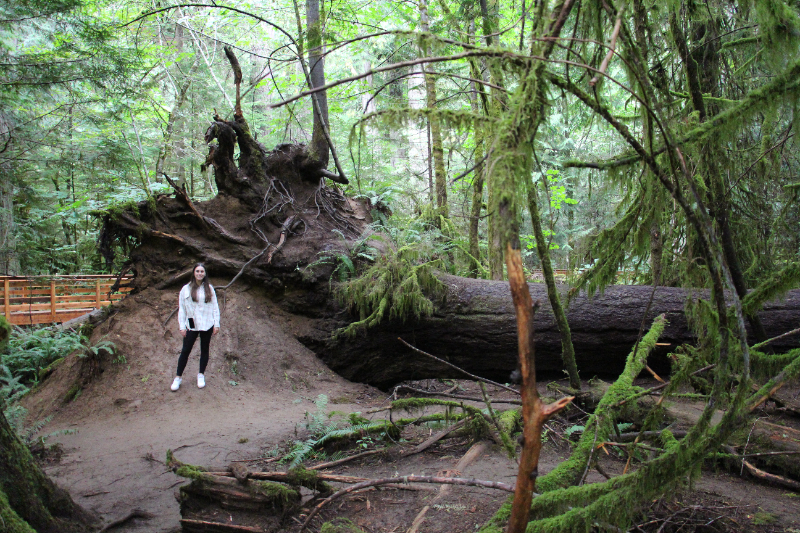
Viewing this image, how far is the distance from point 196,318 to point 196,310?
13 cm

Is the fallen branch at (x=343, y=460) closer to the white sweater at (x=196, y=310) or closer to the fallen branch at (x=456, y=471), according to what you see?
the fallen branch at (x=456, y=471)

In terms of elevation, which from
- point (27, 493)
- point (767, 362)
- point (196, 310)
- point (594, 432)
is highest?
point (196, 310)

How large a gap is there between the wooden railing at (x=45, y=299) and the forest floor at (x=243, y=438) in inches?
220

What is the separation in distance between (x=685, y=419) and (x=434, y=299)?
415cm

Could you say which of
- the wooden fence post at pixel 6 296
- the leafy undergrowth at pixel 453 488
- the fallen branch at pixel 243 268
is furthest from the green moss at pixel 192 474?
the wooden fence post at pixel 6 296

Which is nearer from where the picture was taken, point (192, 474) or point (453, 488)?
point (192, 474)

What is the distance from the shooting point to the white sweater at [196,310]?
740 cm

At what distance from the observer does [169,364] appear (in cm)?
782

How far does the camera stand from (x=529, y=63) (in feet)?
6.30

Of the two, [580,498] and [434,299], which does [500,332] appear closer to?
[434,299]

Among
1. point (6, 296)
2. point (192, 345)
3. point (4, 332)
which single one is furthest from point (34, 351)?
point (4, 332)

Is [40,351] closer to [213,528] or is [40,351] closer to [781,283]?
[213,528]

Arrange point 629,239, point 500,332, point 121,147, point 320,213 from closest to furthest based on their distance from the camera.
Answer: point 629,239, point 500,332, point 320,213, point 121,147

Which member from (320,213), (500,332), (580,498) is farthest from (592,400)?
(320,213)
